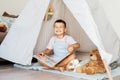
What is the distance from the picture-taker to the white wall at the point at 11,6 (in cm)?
342

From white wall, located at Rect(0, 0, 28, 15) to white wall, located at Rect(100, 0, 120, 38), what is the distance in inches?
46.4

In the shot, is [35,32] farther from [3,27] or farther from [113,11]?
[113,11]

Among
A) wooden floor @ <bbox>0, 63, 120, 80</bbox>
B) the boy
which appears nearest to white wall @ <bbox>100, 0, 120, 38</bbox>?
the boy

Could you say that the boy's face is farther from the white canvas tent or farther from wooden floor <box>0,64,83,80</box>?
wooden floor <box>0,64,83,80</box>

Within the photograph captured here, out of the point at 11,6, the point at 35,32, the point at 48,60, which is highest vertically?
the point at 11,6

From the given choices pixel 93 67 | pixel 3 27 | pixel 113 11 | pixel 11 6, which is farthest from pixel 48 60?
pixel 11 6

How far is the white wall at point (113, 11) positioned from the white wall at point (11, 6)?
118 cm

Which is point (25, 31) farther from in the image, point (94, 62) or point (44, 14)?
point (94, 62)

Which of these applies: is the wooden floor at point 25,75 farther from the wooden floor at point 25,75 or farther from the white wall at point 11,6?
the white wall at point 11,6

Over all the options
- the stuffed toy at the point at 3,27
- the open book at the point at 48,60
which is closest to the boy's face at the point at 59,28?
the open book at the point at 48,60

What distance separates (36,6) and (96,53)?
2.40ft

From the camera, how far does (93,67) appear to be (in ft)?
7.12

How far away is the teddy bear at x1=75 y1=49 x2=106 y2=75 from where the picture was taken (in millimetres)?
2136

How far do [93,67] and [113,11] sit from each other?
1108 millimetres
